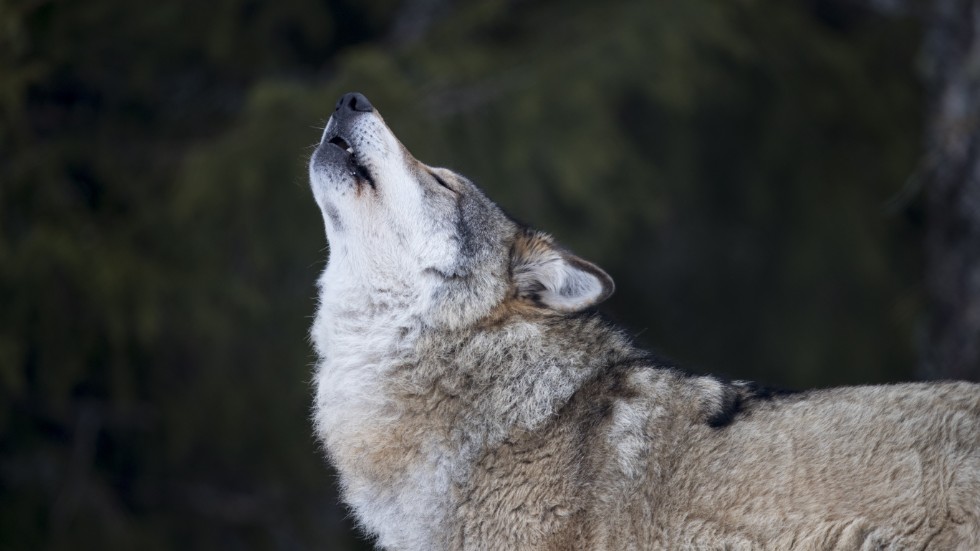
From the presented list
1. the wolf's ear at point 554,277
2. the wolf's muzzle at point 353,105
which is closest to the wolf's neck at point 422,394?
the wolf's ear at point 554,277

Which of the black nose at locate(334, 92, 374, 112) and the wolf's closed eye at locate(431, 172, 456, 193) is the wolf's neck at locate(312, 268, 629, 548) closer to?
the wolf's closed eye at locate(431, 172, 456, 193)

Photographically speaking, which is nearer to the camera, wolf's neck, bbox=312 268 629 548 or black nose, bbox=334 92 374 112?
wolf's neck, bbox=312 268 629 548

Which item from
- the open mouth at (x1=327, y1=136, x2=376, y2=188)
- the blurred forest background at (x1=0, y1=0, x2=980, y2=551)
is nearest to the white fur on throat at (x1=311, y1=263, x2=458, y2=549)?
the open mouth at (x1=327, y1=136, x2=376, y2=188)

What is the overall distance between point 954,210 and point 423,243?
5795 mm

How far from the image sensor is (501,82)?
9.28 meters

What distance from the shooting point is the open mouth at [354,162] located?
15.5ft

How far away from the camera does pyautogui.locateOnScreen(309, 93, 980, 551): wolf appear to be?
11.6 ft

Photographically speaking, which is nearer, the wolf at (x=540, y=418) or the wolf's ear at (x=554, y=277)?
the wolf at (x=540, y=418)

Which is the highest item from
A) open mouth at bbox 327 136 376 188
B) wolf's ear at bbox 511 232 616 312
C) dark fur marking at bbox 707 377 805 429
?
open mouth at bbox 327 136 376 188

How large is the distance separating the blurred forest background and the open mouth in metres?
3.64

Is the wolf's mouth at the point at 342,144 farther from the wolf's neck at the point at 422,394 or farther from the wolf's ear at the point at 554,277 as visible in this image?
the wolf's ear at the point at 554,277

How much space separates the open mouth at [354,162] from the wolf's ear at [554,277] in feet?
2.38

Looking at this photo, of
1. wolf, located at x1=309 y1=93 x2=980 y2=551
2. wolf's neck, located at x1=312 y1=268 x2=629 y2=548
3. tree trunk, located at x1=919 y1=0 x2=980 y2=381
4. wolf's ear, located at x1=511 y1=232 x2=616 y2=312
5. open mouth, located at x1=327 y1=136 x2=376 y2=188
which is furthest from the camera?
tree trunk, located at x1=919 y1=0 x2=980 y2=381

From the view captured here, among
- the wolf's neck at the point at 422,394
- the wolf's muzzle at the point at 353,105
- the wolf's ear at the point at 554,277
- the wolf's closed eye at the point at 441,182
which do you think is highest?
the wolf's muzzle at the point at 353,105
